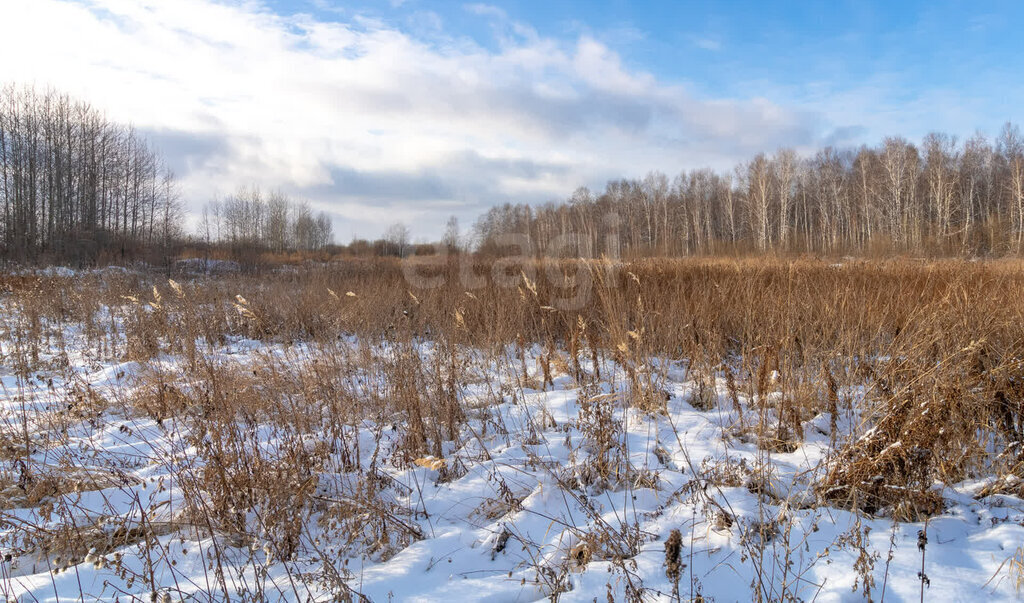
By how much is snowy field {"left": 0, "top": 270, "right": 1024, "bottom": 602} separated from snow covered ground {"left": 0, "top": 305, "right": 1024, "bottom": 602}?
1 cm

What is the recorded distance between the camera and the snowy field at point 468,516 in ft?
6.10

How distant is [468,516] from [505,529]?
13.9 inches

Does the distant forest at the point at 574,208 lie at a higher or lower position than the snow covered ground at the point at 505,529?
higher

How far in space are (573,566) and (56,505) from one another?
2923 millimetres

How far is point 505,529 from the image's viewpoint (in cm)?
222

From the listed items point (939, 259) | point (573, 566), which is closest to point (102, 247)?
point (573, 566)

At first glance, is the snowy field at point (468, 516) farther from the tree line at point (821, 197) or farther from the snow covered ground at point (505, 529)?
the tree line at point (821, 197)

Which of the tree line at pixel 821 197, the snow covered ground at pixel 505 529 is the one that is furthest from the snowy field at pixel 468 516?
the tree line at pixel 821 197

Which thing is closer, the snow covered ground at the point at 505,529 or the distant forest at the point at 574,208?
the snow covered ground at the point at 505,529

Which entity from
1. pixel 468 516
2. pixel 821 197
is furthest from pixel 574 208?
pixel 468 516

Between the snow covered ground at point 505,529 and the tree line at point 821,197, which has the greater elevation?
the tree line at point 821,197

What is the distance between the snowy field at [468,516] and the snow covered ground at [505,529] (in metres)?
0.01

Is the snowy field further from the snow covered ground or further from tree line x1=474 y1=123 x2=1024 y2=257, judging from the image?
tree line x1=474 y1=123 x2=1024 y2=257

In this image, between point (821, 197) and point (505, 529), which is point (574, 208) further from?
point (505, 529)
